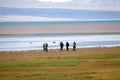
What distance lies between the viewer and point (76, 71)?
26328 millimetres

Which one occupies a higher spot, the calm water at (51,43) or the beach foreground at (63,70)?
the beach foreground at (63,70)

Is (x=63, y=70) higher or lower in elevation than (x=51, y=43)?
higher

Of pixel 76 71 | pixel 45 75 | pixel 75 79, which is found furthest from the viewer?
pixel 76 71

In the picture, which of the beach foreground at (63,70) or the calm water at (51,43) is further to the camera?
the calm water at (51,43)

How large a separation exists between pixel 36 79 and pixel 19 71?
4329 mm

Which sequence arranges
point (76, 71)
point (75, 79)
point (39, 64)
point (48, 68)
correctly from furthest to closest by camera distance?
point (39, 64), point (48, 68), point (76, 71), point (75, 79)

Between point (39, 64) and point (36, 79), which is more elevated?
point (36, 79)

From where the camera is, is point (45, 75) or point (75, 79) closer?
point (75, 79)

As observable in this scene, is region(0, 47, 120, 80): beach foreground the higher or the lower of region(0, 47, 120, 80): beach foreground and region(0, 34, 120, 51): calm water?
the higher

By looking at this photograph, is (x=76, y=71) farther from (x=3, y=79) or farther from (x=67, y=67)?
(x=3, y=79)

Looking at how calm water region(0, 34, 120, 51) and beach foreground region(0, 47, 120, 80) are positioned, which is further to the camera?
calm water region(0, 34, 120, 51)

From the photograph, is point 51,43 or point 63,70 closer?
point 63,70

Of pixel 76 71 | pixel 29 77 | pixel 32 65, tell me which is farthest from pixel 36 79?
pixel 32 65

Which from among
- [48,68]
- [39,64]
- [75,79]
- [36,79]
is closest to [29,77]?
[36,79]
